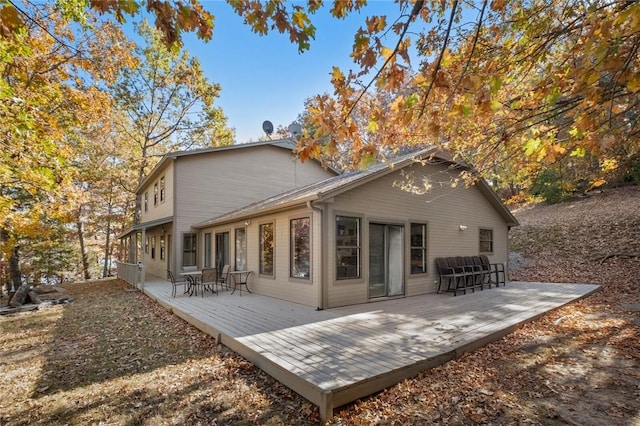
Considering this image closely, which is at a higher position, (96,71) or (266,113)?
(266,113)

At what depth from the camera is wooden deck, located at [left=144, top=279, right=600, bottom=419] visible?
379 cm

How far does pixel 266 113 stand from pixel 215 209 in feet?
20.8

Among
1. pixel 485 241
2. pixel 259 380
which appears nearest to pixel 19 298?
pixel 259 380

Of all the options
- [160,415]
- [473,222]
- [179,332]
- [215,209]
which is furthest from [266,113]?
[160,415]

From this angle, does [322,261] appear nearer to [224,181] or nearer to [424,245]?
[424,245]

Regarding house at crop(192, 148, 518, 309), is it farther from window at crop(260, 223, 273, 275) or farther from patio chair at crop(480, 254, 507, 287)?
patio chair at crop(480, 254, 507, 287)

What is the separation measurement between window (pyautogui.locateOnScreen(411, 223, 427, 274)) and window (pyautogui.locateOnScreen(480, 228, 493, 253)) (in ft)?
10.5

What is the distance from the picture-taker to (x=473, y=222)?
36.2ft

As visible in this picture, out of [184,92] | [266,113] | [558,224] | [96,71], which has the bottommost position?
[558,224]

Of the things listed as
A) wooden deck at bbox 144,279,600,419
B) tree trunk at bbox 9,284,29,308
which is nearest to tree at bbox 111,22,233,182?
tree trunk at bbox 9,284,29,308

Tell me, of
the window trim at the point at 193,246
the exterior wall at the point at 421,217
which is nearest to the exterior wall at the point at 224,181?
the window trim at the point at 193,246

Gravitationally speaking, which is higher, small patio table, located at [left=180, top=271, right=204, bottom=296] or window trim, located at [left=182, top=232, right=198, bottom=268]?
window trim, located at [left=182, top=232, right=198, bottom=268]

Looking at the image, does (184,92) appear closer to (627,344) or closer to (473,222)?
(473,222)

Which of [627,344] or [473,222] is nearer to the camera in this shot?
[627,344]
